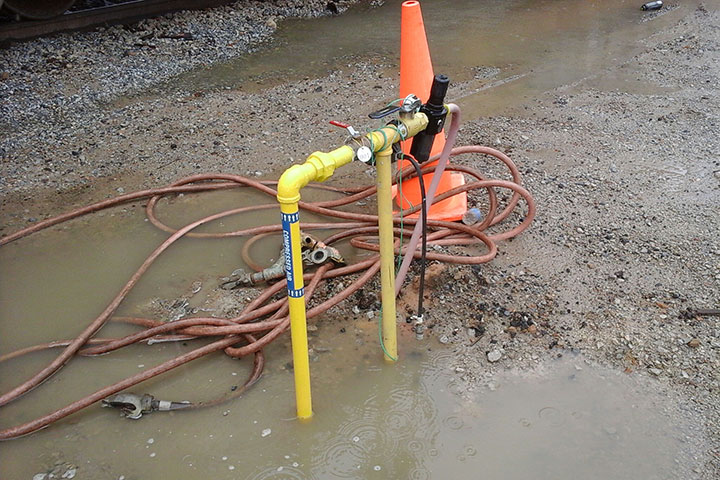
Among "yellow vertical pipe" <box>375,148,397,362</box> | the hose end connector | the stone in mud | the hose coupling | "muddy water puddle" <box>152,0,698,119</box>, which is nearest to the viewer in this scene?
"yellow vertical pipe" <box>375,148,397,362</box>

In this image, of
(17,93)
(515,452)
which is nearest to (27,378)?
(515,452)

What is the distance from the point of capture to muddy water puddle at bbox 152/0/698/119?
5.66 metres

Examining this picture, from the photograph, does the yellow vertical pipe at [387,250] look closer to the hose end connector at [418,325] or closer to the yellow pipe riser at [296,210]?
the yellow pipe riser at [296,210]

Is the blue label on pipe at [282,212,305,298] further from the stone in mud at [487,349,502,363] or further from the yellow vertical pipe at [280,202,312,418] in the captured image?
the stone in mud at [487,349,502,363]

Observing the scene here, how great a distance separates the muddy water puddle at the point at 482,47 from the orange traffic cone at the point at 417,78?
1.60m

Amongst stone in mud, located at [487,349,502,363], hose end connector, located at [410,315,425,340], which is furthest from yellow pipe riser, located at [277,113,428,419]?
stone in mud, located at [487,349,502,363]

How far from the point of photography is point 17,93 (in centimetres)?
543

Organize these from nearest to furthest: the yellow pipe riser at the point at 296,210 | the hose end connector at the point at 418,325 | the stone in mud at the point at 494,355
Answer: the yellow pipe riser at the point at 296,210 < the stone in mud at the point at 494,355 < the hose end connector at the point at 418,325

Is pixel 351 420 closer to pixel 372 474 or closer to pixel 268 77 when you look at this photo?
pixel 372 474

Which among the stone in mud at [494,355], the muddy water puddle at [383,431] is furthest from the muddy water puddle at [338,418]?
the stone in mud at [494,355]

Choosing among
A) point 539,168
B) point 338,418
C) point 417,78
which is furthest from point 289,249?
point 539,168

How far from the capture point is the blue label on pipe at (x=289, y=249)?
2.00 m

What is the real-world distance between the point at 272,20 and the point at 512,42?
9.23 ft

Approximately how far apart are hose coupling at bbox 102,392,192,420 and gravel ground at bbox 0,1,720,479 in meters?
0.93
